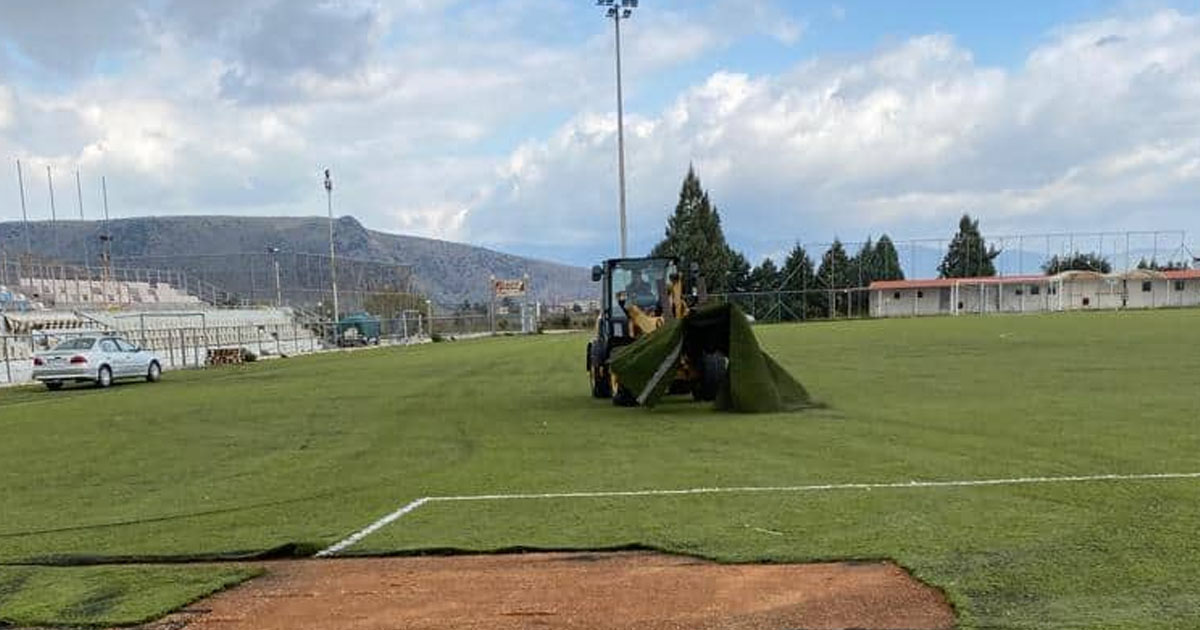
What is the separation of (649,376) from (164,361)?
31589mm

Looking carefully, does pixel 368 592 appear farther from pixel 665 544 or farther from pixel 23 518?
pixel 23 518

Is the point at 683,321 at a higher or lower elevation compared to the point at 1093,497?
higher

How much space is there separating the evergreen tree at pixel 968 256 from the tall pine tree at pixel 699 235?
2422 centimetres

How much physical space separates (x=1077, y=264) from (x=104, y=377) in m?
92.4

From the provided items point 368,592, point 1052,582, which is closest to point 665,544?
point 368,592

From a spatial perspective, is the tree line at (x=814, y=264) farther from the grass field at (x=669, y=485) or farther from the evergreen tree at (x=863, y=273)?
the grass field at (x=669, y=485)

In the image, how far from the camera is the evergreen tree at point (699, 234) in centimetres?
8444

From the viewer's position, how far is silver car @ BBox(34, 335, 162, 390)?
1084 inches

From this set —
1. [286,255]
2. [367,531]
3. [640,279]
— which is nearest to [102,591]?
[367,531]

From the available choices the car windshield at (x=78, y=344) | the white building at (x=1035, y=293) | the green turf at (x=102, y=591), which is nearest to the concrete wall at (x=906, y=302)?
the white building at (x=1035, y=293)

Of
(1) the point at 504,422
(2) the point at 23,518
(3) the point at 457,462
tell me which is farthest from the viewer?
(1) the point at 504,422

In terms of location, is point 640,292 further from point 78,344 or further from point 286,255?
point 286,255

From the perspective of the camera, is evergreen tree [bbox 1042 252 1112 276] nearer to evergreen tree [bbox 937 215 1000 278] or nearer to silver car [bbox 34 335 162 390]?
evergreen tree [bbox 937 215 1000 278]

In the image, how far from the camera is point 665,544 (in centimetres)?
670
